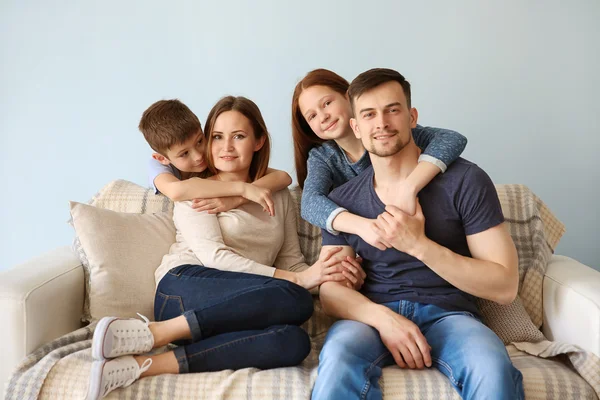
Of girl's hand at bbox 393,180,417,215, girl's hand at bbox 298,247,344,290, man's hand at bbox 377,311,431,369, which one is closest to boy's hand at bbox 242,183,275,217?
girl's hand at bbox 298,247,344,290

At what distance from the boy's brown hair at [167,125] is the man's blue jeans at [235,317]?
0.45 meters

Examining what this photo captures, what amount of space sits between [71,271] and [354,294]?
0.88 meters

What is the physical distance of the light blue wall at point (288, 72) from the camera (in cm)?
269

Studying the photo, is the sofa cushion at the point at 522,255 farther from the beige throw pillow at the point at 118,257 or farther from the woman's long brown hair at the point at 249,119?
the beige throw pillow at the point at 118,257

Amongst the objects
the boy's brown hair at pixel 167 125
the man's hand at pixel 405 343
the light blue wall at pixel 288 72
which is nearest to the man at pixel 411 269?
the man's hand at pixel 405 343

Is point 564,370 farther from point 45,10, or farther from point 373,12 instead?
point 45,10

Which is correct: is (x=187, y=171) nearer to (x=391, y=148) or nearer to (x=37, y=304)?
(x=37, y=304)

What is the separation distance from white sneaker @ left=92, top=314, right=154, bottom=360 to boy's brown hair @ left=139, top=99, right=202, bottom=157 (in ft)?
2.10

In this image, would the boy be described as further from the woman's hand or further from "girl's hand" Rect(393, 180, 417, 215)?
"girl's hand" Rect(393, 180, 417, 215)

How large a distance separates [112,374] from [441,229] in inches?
36.1

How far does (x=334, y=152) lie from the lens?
6.59 ft

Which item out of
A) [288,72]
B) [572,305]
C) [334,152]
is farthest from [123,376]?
[288,72]

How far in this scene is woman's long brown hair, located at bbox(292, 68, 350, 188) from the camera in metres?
1.96

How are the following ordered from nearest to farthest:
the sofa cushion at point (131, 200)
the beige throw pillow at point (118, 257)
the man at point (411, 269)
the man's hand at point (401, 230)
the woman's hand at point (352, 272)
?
the man at point (411, 269)
the man's hand at point (401, 230)
the woman's hand at point (352, 272)
the beige throw pillow at point (118, 257)
the sofa cushion at point (131, 200)
